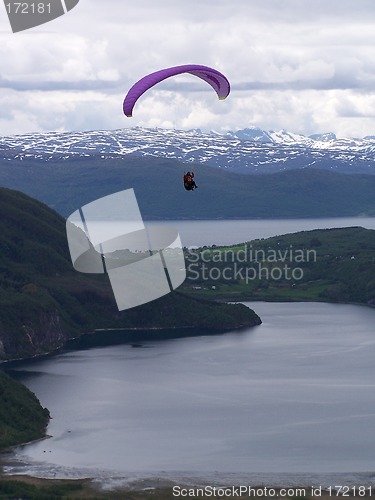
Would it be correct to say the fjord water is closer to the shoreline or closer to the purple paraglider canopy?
the shoreline

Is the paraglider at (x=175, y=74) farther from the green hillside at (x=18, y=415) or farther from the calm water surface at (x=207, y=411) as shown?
the green hillside at (x=18, y=415)

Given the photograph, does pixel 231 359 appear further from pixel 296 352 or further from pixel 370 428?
pixel 370 428

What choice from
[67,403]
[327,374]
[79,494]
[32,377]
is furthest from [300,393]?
[79,494]

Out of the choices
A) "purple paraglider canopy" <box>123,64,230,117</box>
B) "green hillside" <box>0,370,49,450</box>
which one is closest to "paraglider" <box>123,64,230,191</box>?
"purple paraglider canopy" <box>123,64,230,117</box>

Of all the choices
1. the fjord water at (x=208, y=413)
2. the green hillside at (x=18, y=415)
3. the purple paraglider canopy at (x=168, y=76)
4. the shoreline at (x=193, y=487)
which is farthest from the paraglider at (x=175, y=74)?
the green hillside at (x=18, y=415)

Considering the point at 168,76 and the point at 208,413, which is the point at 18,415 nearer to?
the point at 208,413

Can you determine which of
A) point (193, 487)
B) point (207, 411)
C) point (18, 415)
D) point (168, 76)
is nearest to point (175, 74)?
point (168, 76)

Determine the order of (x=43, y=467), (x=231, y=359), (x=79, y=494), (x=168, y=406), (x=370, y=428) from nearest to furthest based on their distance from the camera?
1. (x=79, y=494)
2. (x=43, y=467)
3. (x=370, y=428)
4. (x=168, y=406)
5. (x=231, y=359)
